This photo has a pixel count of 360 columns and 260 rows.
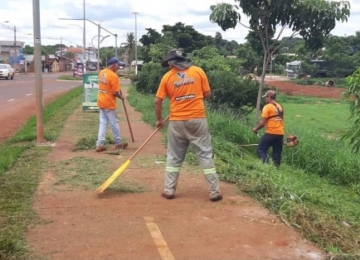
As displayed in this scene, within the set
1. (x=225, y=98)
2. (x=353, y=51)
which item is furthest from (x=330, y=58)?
(x=225, y=98)

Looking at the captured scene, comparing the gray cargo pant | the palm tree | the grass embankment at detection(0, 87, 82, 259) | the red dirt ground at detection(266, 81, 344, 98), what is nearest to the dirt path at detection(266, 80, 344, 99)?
the red dirt ground at detection(266, 81, 344, 98)

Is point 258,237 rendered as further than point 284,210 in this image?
No

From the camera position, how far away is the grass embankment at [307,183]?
528cm

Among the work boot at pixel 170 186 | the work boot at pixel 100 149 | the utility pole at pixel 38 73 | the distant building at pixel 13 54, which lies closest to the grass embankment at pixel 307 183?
the work boot at pixel 170 186

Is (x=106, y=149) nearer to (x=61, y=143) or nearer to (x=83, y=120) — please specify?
(x=61, y=143)

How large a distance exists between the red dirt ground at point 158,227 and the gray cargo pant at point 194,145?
0.21 metres

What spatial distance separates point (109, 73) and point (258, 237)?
5458 mm

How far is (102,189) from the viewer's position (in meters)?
6.51

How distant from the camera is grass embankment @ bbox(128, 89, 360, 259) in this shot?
208 inches

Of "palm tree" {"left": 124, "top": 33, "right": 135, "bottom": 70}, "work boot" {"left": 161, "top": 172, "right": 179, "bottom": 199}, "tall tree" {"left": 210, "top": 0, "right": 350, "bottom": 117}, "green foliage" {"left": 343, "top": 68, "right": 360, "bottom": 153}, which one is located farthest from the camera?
"palm tree" {"left": 124, "top": 33, "right": 135, "bottom": 70}

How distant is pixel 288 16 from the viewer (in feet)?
48.6

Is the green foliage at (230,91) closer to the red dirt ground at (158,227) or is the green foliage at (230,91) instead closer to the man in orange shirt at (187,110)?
the red dirt ground at (158,227)

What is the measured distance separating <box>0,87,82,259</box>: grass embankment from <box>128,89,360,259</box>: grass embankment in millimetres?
2502

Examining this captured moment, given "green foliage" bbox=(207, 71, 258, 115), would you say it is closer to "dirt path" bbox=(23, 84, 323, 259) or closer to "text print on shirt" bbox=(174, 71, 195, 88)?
"dirt path" bbox=(23, 84, 323, 259)
